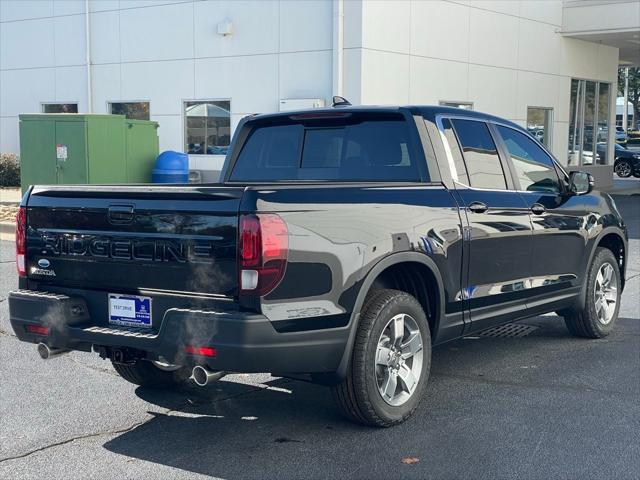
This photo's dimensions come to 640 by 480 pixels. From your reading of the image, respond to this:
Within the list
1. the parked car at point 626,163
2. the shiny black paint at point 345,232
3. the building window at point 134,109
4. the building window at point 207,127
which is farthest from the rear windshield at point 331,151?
the parked car at point 626,163

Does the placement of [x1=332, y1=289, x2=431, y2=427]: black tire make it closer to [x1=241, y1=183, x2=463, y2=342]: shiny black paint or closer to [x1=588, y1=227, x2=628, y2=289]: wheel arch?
[x1=241, y1=183, x2=463, y2=342]: shiny black paint

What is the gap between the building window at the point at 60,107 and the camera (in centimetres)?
2233

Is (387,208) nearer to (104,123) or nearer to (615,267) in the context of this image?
(615,267)

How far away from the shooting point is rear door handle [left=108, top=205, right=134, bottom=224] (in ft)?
15.9

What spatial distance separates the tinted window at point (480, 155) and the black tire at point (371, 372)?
4.06 ft

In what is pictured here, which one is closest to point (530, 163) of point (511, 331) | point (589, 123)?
point (511, 331)

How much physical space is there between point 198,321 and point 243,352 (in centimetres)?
29

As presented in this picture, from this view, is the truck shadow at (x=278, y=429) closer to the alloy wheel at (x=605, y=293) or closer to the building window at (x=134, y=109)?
the alloy wheel at (x=605, y=293)

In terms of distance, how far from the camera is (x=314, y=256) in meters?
4.70

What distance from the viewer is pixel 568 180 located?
7094 millimetres

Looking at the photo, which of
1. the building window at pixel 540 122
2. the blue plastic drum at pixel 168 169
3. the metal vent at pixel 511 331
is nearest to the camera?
the metal vent at pixel 511 331

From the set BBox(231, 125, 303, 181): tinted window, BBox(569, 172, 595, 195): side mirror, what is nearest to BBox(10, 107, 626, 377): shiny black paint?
BBox(231, 125, 303, 181): tinted window

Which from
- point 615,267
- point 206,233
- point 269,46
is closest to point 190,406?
point 206,233

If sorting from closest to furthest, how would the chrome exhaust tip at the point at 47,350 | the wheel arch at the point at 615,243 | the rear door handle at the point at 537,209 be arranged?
the chrome exhaust tip at the point at 47,350 < the rear door handle at the point at 537,209 < the wheel arch at the point at 615,243
